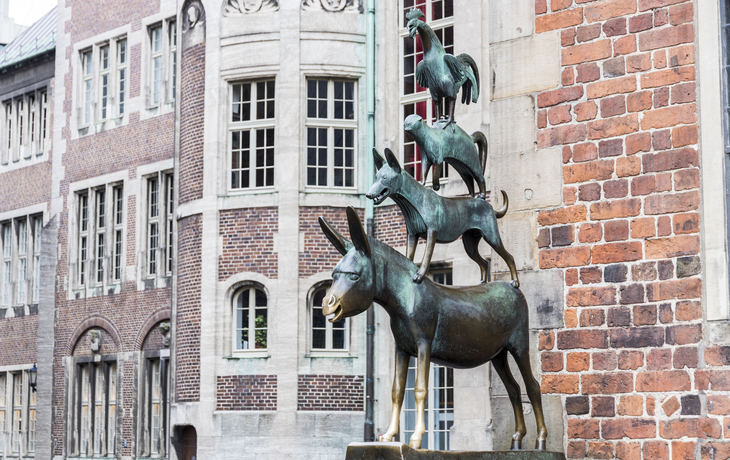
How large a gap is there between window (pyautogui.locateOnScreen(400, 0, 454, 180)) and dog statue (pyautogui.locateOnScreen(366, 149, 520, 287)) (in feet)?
42.8

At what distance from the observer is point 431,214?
6.96m

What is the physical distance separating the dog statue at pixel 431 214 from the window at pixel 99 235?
66.1ft

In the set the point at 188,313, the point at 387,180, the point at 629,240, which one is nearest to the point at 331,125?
the point at 188,313

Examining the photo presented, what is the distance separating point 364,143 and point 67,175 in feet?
34.3

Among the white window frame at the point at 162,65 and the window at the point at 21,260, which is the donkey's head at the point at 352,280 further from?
the window at the point at 21,260

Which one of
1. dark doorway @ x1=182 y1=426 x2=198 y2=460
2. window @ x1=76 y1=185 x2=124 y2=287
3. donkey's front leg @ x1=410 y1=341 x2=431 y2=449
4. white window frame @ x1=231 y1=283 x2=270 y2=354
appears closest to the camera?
donkey's front leg @ x1=410 y1=341 x2=431 y2=449

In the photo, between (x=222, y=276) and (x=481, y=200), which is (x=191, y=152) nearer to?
(x=222, y=276)

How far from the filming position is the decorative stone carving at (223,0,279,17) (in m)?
21.6

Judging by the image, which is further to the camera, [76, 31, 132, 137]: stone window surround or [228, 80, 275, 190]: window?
[76, 31, 132, 137]: stone window surround

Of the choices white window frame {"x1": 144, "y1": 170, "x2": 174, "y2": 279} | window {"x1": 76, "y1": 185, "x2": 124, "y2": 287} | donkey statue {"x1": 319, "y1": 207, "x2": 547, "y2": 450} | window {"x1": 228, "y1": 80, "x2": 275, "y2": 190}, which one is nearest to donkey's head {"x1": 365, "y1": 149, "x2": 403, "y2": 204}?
donkey statue {"x1": 319, "y1": 207, "x2": 547, "y2": 450}

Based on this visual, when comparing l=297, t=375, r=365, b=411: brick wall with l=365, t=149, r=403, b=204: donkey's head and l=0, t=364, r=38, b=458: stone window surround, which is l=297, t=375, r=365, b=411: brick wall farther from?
l=365, t=149, r=403, b=204: donkey's head

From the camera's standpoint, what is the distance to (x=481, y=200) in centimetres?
735

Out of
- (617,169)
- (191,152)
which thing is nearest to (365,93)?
(191,152)

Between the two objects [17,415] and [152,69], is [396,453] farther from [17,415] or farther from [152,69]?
[17,415]
